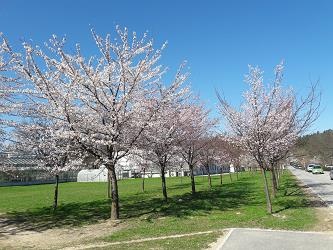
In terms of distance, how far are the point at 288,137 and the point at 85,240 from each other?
11766 mm

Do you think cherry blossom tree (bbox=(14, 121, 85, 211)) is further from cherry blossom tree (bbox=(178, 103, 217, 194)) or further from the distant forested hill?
the distant forested hill

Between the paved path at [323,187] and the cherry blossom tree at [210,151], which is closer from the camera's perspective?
the paved path at [323,187]

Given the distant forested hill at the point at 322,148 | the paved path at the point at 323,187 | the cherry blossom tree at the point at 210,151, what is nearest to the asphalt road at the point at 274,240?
the paved path at the point at 323,187

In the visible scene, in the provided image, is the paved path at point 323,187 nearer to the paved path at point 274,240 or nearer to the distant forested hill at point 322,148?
the paved path at point 274,240

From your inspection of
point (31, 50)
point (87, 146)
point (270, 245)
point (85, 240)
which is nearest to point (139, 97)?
point (87, 146)

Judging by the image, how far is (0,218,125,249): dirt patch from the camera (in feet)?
37.6

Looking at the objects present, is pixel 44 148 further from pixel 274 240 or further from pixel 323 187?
pixel 323 187

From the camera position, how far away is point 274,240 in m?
10.3

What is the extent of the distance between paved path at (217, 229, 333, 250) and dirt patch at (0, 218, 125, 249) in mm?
4373

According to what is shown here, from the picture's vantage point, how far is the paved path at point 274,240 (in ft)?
31.3

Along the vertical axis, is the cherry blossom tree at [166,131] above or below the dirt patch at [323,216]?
above

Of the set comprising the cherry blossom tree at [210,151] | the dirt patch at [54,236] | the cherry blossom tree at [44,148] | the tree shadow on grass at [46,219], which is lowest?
the dirt patch at [54,236]

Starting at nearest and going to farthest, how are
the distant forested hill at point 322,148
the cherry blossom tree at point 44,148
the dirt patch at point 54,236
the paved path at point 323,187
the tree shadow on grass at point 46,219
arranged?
the dirt patch at point 54,236 < the tree shadow on grass at point 46,219 < the cherry blossom tree at point 44,148 < the paved path at point 323,187 < the distant forested hill at point 322,148

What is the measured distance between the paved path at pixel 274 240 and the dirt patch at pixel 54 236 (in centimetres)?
437
